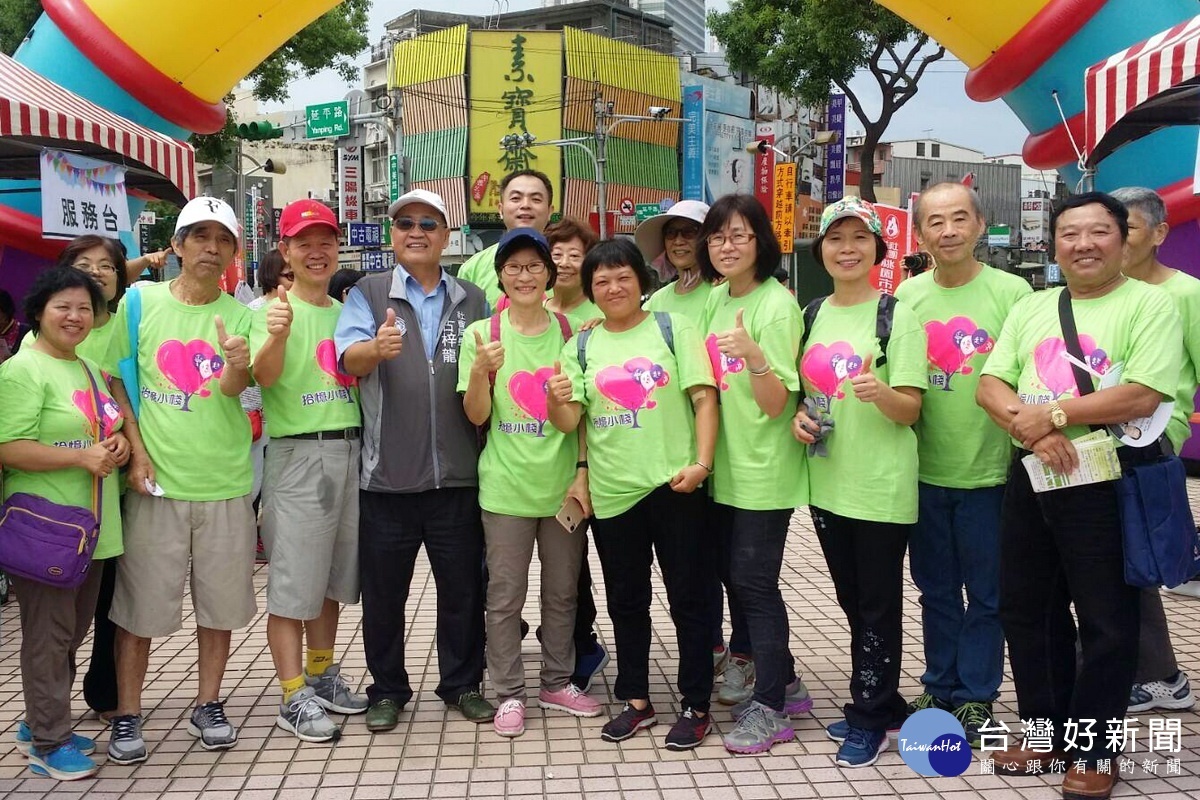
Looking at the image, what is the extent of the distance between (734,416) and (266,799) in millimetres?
2111

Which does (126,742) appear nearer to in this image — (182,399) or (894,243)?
(182,399)

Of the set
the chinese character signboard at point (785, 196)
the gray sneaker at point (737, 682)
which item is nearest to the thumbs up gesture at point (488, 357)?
the gray sneaker at point (737, 682)

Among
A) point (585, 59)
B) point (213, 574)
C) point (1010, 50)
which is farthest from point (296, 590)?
point (585, 59)

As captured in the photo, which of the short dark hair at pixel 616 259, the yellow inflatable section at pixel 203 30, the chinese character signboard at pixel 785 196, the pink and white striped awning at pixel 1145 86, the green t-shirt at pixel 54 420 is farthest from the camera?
the chinese character signboard at pixel 785 196

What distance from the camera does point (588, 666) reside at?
438 centimetres

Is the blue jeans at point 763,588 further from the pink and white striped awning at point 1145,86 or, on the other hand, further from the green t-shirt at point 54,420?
the pink and white striped awning at point 1145,86

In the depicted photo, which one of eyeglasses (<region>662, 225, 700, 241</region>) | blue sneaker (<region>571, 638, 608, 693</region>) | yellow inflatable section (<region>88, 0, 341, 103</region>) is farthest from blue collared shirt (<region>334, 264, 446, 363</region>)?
yellow inflatable section (<region>88, 0, 341, 103</region>)

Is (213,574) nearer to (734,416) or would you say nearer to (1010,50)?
(734,416)

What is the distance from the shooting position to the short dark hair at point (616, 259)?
366 cm

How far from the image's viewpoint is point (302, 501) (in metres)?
3.76

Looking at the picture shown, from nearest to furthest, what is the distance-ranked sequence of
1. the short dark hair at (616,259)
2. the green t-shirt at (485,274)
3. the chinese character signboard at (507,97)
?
the short dark hair at (616,259) < the green t-shirt at (485,274) < the chinese character signboard at (507,97)

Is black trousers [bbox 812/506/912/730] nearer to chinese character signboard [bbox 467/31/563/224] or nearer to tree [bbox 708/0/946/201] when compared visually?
tree [bbox 708/0/946/201]

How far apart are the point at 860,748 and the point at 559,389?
5.53ft

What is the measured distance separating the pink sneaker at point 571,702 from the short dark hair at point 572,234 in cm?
187
